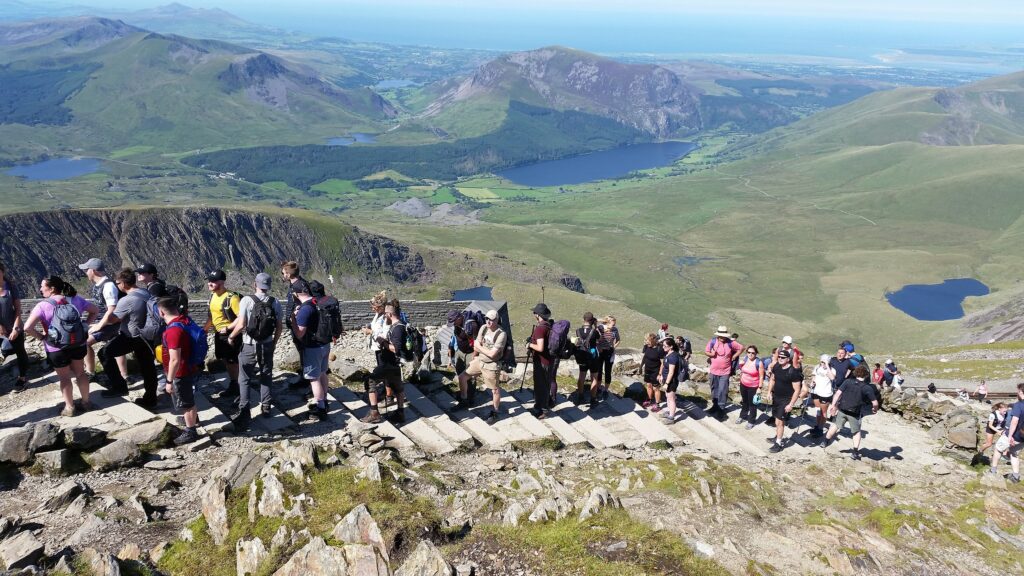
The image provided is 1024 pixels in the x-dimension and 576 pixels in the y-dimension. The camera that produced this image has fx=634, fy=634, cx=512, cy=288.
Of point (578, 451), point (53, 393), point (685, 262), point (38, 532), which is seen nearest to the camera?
point (38, 532)

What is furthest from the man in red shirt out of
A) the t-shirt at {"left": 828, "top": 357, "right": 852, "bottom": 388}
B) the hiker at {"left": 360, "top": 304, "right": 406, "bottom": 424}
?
the t-shirt at {"left": 828, "top": 357, "right": 852, "bottom": 388}

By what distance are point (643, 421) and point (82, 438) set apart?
43.3ft

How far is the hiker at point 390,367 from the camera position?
1441cm

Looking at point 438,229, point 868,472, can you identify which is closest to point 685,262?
point 438,229

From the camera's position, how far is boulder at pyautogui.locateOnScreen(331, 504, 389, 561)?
9.34 metres

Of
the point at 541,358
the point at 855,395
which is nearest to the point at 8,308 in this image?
the point at 541,358

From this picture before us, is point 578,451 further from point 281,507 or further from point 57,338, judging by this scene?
point 57,338

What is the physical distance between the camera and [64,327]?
12.6 metres

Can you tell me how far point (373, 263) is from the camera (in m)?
122

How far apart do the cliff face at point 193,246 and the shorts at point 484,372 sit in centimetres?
10455

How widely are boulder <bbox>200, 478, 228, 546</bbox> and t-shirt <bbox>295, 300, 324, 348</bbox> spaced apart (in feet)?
12.3

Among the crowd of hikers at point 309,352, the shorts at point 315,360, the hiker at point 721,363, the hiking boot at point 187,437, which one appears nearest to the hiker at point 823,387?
the crowd of hikers at point 309,352

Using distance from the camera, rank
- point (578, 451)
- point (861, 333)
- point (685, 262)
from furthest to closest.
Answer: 1. point (685, 262)
2. point (861, 333)
3. point (578, 451)

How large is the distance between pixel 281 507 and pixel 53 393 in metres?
8.04
